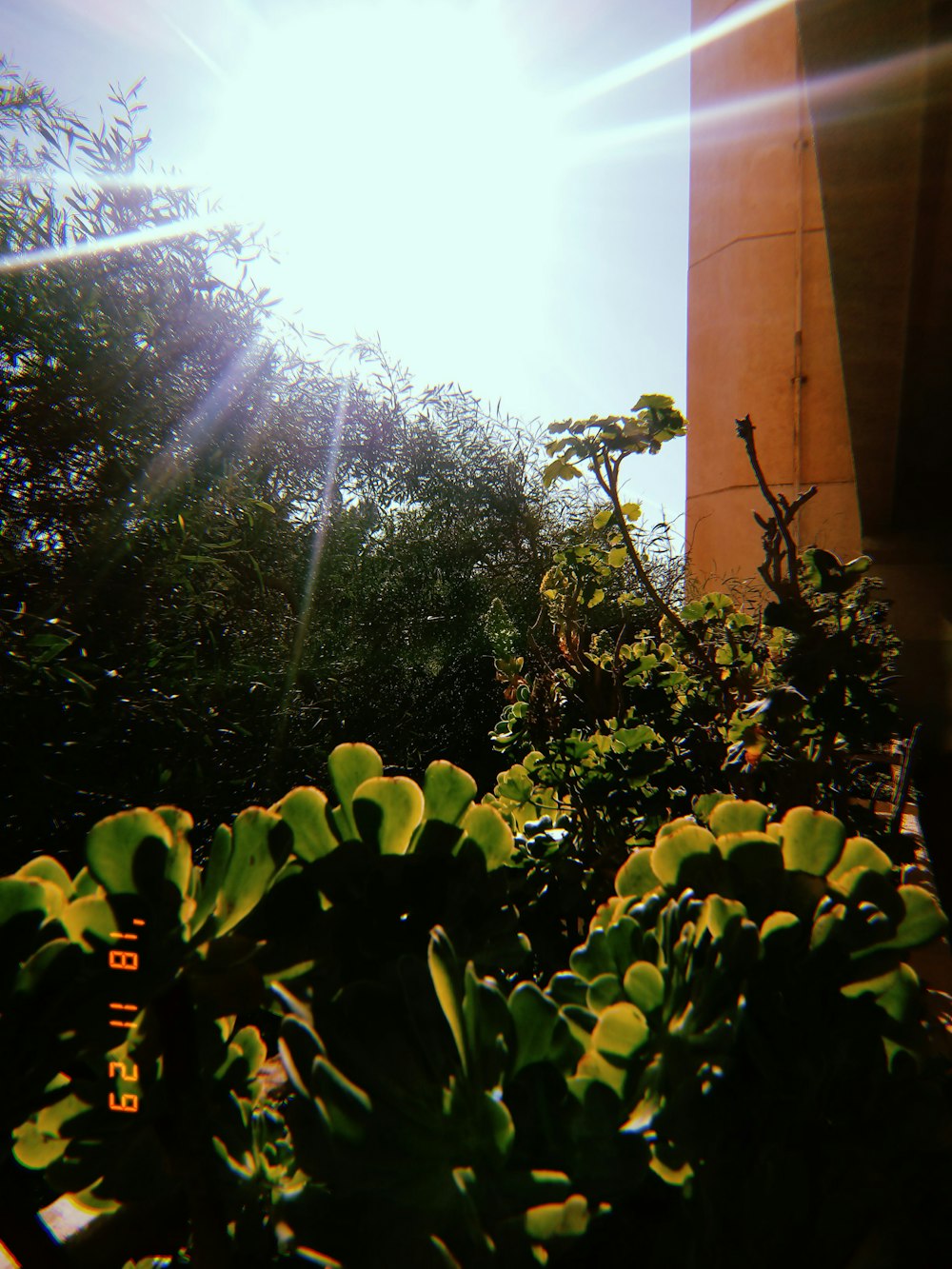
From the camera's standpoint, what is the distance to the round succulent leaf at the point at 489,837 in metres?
0.46

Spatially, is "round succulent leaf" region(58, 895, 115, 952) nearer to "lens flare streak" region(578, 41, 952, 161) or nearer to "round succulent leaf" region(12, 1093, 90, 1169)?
"round succulent leaf" region(12, 1093, 90, 1169)

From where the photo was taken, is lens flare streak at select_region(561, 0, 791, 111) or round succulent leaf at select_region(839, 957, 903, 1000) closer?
round succulent leaf at select_region(839, 957, 903, 1000)

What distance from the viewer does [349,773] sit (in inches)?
17.9

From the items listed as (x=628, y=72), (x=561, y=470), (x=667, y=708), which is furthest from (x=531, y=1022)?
(x=628, y=72)

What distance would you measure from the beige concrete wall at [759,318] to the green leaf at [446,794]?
7.53 metres

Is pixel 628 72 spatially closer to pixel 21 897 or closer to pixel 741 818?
pixel 741 818

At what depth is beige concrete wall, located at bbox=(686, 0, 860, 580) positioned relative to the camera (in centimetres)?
785

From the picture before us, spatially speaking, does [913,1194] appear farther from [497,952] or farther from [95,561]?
[95,561]

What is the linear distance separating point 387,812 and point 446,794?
4 centimetres

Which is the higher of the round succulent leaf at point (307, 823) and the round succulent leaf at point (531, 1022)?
the round succulent leaf at point (307, 823)

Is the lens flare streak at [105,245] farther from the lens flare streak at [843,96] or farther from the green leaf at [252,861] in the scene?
the green leaf at [252,861]

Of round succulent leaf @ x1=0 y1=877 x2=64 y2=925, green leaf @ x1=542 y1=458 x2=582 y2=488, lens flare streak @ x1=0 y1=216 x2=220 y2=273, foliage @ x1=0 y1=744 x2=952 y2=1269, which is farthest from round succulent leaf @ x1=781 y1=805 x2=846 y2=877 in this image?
lens flare streak @ x1=0 y1=216 x2=220 y2=273

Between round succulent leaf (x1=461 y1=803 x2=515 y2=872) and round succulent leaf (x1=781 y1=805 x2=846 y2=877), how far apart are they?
194 millimetres

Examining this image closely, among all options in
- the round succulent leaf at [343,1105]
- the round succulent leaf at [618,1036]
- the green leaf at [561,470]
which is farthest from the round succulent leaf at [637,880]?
the green leaf at [561,470]
